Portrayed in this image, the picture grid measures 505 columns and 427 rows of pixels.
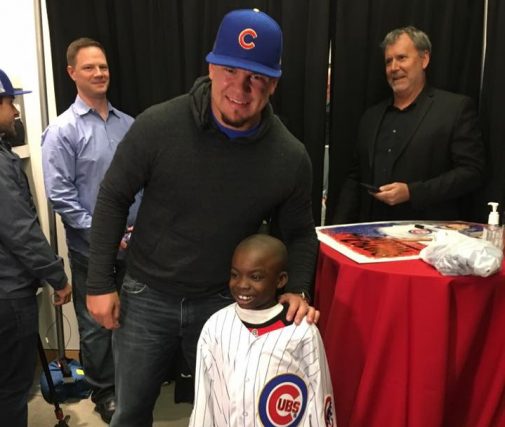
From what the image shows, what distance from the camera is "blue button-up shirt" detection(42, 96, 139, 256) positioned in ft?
7.17

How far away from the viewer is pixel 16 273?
5.61 feet

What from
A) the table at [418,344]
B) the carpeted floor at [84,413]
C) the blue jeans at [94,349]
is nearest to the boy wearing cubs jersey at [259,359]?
the table at [418,344]

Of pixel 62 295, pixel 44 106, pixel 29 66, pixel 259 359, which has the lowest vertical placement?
pixel 62 295

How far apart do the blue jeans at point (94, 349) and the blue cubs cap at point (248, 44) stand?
146 cm

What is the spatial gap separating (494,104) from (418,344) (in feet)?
4.12

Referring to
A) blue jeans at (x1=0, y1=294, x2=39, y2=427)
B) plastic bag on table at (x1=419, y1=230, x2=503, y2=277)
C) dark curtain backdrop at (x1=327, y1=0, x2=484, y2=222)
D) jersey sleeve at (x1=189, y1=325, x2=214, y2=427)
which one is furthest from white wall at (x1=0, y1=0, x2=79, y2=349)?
plastic bag on table at (x1=419, y1=230, x2=503, y2=277)

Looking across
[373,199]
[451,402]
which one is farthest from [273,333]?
[373,199]

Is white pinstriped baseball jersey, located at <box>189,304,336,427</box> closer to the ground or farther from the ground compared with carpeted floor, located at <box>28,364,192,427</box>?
farther from the ground

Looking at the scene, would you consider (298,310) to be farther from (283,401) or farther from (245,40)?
(245,40)

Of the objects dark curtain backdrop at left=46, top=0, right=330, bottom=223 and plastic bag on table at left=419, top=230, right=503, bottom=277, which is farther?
dark curtain backdrop at left=46, top=0, right=330, bottom=223

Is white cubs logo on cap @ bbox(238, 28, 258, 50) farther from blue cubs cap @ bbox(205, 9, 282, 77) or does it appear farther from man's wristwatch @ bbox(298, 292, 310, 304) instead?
man's wristwatch @ bbox(298, 292, 310, 304)

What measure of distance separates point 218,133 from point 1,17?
1.81 meters

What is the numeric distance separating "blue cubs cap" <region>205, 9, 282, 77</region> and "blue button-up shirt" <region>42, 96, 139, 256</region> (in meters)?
1.14

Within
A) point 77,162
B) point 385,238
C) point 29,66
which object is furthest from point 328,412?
point 29,66
